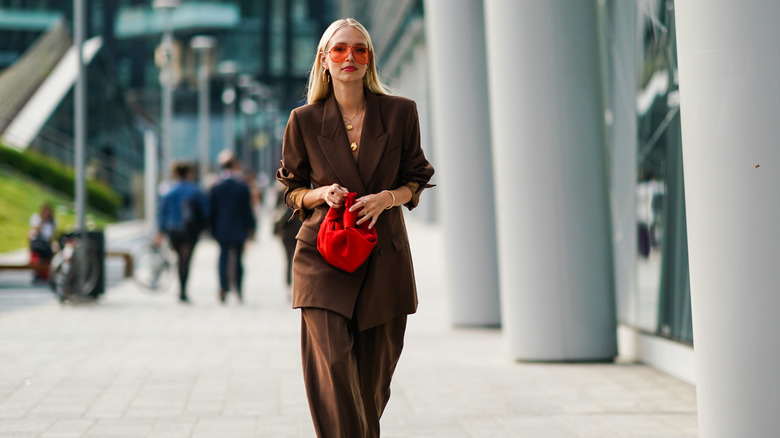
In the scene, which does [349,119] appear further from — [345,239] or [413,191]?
[345,239]

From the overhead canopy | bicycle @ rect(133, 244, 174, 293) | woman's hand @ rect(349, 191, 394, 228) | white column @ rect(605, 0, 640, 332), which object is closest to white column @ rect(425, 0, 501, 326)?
white column @ rect(605, 0, 640, 332)

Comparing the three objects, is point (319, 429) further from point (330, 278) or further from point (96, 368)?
point (96, 368)

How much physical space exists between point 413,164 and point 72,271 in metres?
10.6

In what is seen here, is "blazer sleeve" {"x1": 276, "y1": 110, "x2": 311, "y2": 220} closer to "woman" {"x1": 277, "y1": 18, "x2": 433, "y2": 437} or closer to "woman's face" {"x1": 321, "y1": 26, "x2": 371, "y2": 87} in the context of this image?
"woman" {"x1": 277, "y1": 18, "x2": 433, "y2": 437}

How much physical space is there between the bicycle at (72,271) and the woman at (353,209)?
1031cm

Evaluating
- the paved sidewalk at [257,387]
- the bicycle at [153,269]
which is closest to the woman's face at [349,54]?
the paved sidewalk at [257,387]

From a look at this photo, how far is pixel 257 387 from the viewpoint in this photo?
775 centimetres

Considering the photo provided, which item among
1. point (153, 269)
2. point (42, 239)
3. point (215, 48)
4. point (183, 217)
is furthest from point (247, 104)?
point (183, 217)

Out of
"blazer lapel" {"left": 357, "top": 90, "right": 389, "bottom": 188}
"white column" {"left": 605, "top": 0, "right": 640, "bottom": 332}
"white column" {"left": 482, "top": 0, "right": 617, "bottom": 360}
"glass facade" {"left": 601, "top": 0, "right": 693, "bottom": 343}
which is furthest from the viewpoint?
"white column" {"left": 605, "top": 0, "right": 640, "bottom": 332}

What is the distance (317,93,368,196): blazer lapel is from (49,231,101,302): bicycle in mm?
10463

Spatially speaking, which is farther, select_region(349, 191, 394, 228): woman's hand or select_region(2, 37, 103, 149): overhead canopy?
select_region(2, 37, 103, 149): overhead canopy

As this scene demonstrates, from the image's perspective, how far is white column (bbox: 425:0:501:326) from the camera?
1120 cm

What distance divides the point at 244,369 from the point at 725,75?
16.5ft

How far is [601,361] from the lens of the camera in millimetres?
8688
